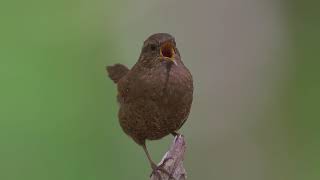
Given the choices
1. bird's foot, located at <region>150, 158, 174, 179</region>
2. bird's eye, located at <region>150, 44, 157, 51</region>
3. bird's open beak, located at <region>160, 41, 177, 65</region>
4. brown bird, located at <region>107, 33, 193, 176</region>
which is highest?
bird's eye, located at <region>150, 44, 157, 51</region>

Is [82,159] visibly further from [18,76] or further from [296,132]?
[296,132]

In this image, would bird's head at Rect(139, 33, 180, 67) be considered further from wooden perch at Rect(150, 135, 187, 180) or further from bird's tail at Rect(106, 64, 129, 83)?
bird's tail at Rect(106, 64, 129, 83)

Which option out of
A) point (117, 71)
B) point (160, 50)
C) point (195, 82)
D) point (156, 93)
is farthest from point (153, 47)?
point (195, 82)

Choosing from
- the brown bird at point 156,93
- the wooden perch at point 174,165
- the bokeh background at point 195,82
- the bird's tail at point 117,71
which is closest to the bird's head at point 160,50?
the brown bird at point 156,93

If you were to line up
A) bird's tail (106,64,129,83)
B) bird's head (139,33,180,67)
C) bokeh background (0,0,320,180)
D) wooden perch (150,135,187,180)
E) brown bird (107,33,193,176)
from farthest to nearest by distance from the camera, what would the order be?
bokeh background (0,0,320,180), bird's tail (106,64,129,83), bird's head (139,33,180,67), brown bird (107,33,193,176), wooden perch (150,135,187,180)

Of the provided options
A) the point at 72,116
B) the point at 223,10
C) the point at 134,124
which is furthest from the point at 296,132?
the point at 134,124

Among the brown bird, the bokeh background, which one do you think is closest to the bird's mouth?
the brown bird

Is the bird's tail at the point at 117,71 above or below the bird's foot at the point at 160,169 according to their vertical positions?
above

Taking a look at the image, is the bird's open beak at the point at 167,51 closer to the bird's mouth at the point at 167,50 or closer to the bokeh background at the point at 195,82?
the bird's mouth at the point at 167,50
